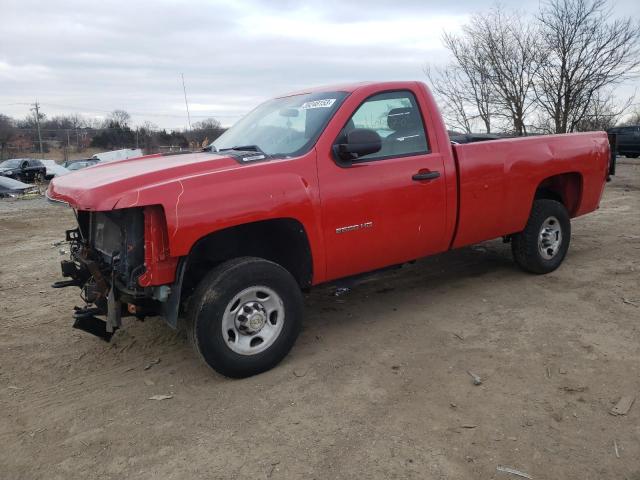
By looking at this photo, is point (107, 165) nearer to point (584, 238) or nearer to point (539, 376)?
point (539, 376)

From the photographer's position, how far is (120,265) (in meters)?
3.50

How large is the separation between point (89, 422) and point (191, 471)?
90 centimetres

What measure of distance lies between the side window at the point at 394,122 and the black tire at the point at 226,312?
1.21m

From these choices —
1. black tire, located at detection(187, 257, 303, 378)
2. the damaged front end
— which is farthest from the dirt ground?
the damaged front end

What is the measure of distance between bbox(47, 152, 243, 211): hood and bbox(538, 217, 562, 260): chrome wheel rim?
352cm

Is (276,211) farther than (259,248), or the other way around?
(259,248)

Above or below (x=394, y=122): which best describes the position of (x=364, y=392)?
below

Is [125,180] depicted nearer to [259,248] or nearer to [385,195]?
[259,248]

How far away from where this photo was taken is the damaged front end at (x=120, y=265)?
3.25m

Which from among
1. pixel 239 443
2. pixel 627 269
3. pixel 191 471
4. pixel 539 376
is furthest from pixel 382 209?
pixel 627 269

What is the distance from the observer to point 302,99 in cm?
450

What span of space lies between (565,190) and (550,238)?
0.69 m

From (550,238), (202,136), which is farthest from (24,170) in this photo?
(550,238)

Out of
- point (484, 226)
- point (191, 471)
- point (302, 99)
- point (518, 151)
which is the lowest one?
point (191, 471)
